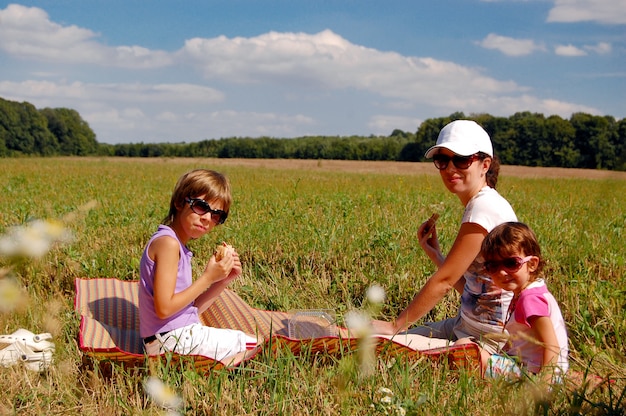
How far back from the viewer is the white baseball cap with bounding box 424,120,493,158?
311 cm

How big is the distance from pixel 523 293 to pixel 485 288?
12.8 inches

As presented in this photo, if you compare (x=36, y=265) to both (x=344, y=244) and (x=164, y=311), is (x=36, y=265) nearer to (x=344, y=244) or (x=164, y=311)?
(x=164, y=311)

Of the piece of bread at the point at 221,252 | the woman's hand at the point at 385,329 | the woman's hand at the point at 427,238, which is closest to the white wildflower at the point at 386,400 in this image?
the woman's hand at the point at 385,329

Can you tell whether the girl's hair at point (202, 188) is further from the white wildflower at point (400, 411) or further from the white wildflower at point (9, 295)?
the white wildflower at point (9, 295)

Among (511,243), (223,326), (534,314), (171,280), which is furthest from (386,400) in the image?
(223,326)

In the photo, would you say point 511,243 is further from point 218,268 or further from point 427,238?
point 218,268

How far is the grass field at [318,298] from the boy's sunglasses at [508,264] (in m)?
0.50

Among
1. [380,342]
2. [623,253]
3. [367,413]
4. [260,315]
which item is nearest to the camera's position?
Result: [367,413]

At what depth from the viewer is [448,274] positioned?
3.05 m

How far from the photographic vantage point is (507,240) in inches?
112

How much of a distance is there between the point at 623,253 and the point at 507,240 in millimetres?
2929

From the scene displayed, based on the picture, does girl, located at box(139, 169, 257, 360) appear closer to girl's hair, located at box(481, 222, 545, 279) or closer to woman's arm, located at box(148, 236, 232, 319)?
woman's arm, located at box(148, 236, 232, 319)

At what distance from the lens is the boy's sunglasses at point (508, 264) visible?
9.16ft

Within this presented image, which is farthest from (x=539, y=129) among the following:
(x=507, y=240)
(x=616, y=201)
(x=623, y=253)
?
(x=507, y=240)
